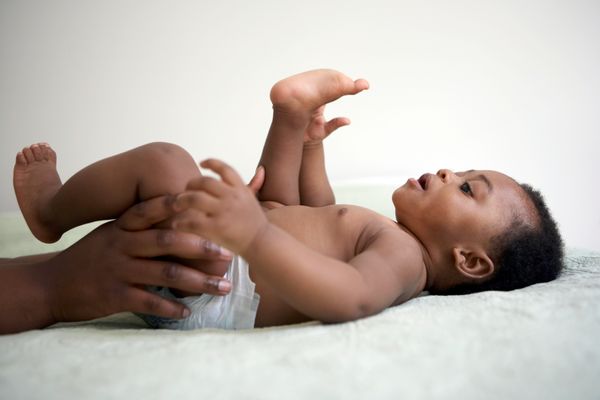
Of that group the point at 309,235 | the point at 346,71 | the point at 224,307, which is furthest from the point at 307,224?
the point at 346,71

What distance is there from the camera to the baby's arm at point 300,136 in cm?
99

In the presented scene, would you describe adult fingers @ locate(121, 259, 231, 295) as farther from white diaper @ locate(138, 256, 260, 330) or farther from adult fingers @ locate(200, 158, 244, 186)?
adult fingers @ locate(200, 158, 244, 186)

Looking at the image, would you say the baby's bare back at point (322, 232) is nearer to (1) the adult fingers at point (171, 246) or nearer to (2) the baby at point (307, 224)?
(2) the baby at point (307, 224)

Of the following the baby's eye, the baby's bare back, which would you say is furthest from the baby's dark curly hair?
the baby's bare back

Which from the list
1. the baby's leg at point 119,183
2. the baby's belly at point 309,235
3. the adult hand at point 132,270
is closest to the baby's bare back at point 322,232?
the baby's belly at point 309,235

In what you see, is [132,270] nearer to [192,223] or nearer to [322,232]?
[192,223]

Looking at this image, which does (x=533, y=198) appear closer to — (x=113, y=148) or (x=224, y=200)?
(x=224, y=200)

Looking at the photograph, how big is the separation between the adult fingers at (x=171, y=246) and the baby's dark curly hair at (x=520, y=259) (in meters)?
0.52

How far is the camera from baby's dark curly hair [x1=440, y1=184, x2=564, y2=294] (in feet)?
3.18

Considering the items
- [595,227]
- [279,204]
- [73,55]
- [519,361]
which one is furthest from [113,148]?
[595,227]

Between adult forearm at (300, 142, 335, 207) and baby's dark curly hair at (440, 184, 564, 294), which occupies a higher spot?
adult forearm at (300, 142, 335, 207)

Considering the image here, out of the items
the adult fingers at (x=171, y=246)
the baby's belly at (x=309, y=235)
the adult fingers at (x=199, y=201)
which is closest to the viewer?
the adult fingers at (x=199, y=201)

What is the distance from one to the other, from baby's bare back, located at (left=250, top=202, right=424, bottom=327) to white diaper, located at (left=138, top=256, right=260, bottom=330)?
0.06 ft

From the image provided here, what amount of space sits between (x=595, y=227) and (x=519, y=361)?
1597mm
